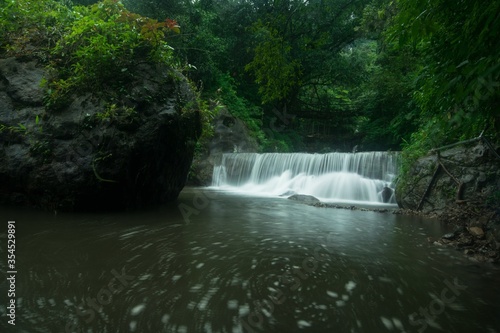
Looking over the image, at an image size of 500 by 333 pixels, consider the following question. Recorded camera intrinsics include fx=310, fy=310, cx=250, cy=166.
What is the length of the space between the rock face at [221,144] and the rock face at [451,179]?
898 cm

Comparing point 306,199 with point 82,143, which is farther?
point 306,199

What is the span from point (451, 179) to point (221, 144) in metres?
11.4

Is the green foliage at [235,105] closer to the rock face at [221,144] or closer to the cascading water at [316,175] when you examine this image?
the rock face at [221,144]

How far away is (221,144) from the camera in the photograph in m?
16.4

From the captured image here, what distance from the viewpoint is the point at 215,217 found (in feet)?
19.1

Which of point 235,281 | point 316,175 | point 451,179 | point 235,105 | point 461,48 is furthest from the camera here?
point 235,105

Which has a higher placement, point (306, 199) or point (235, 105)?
point (235, 105)

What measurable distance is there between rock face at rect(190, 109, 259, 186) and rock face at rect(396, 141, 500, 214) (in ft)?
29.5

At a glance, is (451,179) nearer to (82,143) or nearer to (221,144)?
(82,143)

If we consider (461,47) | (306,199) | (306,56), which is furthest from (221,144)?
(461,47)

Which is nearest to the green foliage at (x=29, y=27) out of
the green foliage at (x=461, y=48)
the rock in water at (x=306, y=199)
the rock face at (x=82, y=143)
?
the rock face at (x=82, y=143)

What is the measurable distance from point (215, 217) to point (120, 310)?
3724 mm

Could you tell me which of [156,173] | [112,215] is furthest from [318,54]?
[112,215]

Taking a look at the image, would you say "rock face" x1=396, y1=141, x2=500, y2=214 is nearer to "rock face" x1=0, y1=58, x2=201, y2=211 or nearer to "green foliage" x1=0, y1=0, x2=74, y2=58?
"rock face" x1=0, y1=58, x2=201, y2=211
